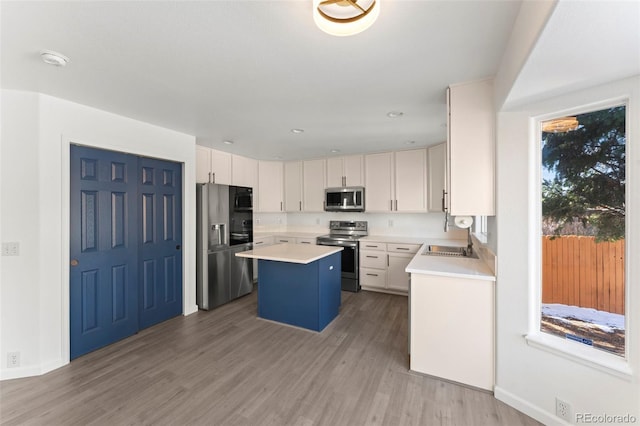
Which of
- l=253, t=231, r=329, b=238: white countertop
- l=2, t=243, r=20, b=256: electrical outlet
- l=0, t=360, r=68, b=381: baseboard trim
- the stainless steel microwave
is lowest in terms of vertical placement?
l=0, t=360, r=68, b=381: baseboard trim

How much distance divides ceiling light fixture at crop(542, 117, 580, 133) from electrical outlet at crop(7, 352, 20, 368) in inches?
179

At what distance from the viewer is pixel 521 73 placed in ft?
4.43

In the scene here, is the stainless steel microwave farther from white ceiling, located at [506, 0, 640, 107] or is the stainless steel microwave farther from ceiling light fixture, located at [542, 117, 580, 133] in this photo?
white ceiling, located at [506, 0, 640, 107]

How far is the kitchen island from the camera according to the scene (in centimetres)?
301

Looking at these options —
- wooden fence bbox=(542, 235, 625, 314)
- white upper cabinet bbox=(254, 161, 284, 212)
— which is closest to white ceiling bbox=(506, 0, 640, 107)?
wooden fence bbox=(542, 235, 625, 314)

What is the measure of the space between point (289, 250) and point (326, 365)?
55.2 inches

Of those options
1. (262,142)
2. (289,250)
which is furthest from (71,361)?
(262,142)

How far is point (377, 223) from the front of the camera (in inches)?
199

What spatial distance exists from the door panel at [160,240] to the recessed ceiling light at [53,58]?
1.39 m

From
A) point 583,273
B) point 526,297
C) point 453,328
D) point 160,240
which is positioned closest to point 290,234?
point 160,240

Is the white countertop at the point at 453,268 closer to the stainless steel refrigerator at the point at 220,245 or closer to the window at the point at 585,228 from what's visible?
the window at the point at 585,228

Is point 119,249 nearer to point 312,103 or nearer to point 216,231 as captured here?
point 216,231

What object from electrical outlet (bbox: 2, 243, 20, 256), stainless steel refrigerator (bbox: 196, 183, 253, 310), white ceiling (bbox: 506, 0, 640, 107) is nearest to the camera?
white ceiling (bbox: 506, 0, 640, 107)

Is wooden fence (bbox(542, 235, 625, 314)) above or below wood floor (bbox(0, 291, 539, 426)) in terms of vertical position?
above
